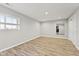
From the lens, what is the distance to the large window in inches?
141

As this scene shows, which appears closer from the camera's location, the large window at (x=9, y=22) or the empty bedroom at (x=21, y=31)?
the empty bedroom at (x=21, y=31)

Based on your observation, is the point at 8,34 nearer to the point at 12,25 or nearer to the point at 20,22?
the point at 12,25

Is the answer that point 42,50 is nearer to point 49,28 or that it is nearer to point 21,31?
point 21,31

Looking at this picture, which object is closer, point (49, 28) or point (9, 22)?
point (9, 22)

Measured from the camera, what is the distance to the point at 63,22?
8664mm

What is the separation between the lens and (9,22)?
410cm

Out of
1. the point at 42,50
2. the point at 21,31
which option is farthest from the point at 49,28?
the point at 42,50

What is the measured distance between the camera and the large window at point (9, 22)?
3.57 metres

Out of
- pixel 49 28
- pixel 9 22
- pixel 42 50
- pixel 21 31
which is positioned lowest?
pixel 42 50

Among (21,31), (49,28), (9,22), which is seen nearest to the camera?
(9,22)

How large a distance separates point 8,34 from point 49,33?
6461 millimetres

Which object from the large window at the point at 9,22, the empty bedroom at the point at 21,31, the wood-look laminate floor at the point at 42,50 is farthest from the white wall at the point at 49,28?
the large window at the point at 9,22

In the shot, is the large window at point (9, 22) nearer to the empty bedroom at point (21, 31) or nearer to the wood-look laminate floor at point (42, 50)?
the empty bedroom at point (21, 31)

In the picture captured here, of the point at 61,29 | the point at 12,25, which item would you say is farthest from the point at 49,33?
the point at 12,25
